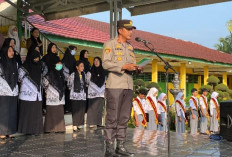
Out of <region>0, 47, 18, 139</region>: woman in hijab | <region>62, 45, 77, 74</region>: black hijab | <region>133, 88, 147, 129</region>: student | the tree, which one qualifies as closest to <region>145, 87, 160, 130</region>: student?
<region>133, 88, 147, 129</region>: student

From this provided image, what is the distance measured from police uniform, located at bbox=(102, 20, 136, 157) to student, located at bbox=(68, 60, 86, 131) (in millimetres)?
3116

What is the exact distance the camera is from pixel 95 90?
24.8ft

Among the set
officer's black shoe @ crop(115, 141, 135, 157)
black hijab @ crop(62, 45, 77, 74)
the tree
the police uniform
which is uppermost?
the tree

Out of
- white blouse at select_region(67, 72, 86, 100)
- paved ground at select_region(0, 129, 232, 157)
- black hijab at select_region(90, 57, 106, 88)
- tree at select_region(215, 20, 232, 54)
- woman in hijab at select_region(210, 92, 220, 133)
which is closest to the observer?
paved ground at select_region(0, 129, 232, 157)

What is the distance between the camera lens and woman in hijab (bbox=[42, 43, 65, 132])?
6.78 m

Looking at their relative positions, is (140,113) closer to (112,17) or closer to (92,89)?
(92,89)

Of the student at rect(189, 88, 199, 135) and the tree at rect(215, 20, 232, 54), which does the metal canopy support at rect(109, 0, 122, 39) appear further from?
the tree at rect(215, 20, 232, 54)

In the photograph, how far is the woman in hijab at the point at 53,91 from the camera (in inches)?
267

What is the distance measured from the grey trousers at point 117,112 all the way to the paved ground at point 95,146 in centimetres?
53

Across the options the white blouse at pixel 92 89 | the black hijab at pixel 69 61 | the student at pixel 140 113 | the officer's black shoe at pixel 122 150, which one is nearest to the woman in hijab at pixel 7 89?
the black hijab at pixel 69 61

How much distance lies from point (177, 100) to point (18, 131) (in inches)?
224

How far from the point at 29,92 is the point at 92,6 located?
2.59 metres

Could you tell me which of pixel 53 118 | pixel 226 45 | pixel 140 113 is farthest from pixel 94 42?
pixel 226 45

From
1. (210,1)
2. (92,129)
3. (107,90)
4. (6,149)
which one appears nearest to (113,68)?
(107,90)
